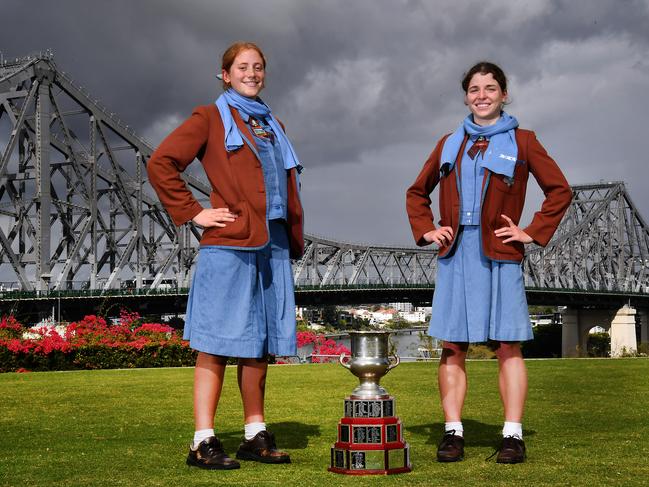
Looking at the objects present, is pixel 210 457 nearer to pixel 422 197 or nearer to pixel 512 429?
pixel 512 429

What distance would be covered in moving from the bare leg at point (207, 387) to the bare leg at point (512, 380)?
1.70 meters

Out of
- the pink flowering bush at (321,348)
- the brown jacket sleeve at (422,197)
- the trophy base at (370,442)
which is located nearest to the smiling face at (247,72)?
the brown jacket sleeve at (422,197)

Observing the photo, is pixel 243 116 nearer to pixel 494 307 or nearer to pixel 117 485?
pixel 494 307

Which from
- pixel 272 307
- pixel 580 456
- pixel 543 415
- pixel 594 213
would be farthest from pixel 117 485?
pixel 594 213

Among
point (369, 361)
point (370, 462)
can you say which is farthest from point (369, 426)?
point (369, 361)

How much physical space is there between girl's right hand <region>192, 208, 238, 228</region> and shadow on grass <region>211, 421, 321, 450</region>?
5.38ft

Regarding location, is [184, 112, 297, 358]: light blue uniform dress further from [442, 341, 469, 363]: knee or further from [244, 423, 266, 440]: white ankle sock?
[442, 341, 469, 363]: knee

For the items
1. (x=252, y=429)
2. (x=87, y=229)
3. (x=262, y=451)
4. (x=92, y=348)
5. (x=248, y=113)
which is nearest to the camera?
(x=262, y=451)

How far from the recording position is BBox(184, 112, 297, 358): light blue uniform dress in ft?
16.8

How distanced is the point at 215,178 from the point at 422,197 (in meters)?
1.42

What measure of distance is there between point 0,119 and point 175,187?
57656 millimetres

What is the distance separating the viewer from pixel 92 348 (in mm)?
18453

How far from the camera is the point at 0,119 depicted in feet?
192

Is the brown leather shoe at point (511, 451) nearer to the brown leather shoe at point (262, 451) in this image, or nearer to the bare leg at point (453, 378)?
the bare leg at point (453, 378)
